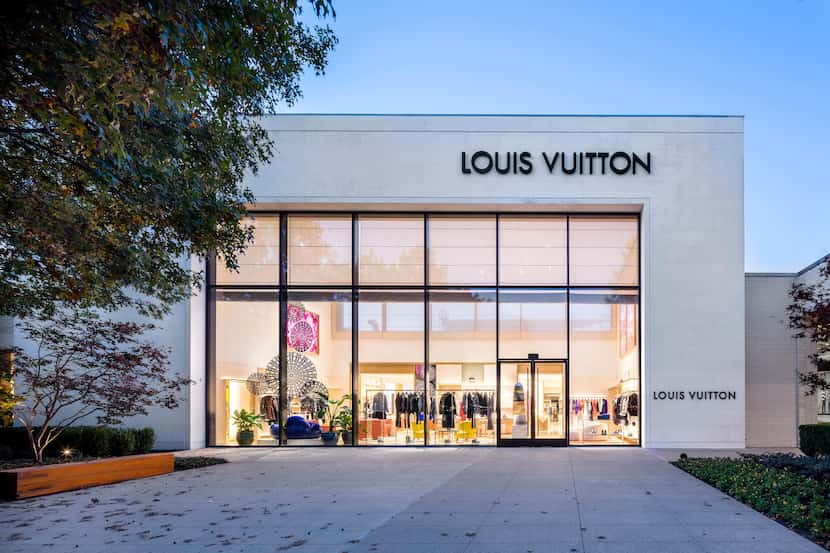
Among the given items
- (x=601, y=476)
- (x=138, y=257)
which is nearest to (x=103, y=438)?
(x=138, y=257)

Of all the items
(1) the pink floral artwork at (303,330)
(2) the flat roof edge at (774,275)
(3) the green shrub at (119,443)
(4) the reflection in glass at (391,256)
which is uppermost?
(4) the reflection in glass at (391,256)

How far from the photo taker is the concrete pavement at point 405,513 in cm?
794

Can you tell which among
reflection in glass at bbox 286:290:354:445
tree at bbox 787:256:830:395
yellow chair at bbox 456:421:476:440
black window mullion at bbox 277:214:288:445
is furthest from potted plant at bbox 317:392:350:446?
tree at bbox 787:256:830:395

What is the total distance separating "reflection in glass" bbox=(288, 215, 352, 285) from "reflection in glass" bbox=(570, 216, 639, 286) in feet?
19.2

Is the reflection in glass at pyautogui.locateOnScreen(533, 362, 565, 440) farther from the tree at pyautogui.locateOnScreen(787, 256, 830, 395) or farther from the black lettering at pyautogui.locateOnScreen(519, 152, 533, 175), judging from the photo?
the tree at pyautogui.locateOnScreen(787, 256, 830, 395)

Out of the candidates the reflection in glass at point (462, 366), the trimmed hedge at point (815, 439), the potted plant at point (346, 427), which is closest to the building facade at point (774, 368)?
the trimmed hedge at point (815, 439)

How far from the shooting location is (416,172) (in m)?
18.8

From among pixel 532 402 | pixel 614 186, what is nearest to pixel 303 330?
pixel 532 402

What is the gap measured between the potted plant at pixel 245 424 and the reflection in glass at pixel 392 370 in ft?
8.81

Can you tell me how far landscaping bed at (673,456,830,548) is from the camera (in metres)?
8.61

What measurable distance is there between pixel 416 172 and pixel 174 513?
11.2 m

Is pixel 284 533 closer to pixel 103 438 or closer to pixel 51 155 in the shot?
pixel 51 155

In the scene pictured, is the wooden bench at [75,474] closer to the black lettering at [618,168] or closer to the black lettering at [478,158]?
the black lettering at [478,158]

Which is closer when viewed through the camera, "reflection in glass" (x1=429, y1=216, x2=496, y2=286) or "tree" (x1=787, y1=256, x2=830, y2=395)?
"tree" (x1=787, y1=256, x2=830, y2=395)
